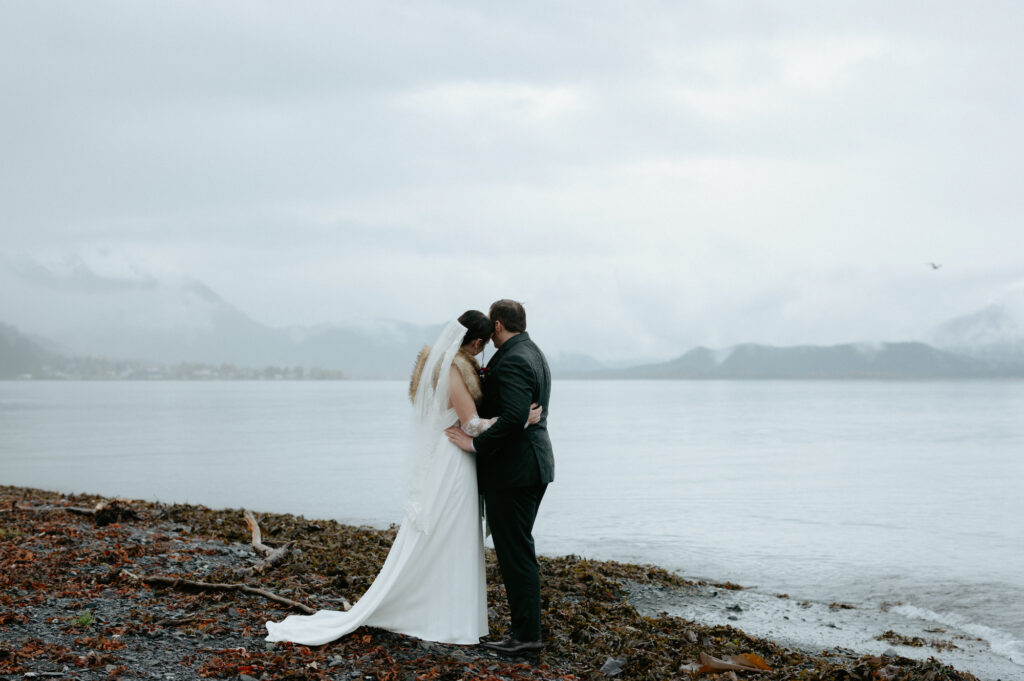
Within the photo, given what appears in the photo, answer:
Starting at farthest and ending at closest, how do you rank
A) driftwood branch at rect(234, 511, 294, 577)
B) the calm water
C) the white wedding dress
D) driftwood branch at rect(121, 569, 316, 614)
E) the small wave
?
the calm water, the small wave, driftwood branch at rect(234, 511, 294, 577), driftwood branch at rect(121, 569, 316, 614), the white wedding dress

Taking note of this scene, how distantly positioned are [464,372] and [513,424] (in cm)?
65

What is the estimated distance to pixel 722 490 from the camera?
3400 cm

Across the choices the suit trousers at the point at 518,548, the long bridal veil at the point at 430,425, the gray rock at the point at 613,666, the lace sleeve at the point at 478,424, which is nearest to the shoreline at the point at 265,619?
the gray rock at the point at 613,666

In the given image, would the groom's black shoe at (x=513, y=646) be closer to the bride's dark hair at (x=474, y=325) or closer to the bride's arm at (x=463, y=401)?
the bride's arm at (x=463, y=401)

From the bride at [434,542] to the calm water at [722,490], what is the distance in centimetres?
879

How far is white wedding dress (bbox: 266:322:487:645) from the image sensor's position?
8070mm

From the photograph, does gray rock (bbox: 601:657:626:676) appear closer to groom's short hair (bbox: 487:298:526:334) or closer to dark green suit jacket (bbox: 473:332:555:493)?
dark green suit jacket (bbox: 473:332:555:493)

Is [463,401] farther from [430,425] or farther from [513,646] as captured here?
[513,646]

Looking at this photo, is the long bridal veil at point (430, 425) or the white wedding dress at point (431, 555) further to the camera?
the white wedding dress at point (431, 555)

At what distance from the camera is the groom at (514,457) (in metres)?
7.82

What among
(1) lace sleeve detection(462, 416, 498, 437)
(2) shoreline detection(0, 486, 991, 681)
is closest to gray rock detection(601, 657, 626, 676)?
(2) shoreline detection(0, 486, 991, 681)

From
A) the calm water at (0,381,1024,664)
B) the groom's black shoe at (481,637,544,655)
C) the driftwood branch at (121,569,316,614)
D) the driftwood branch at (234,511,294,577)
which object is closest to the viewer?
the groom's black shoe at (481,637,544,655)

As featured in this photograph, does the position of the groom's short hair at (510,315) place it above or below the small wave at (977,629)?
above

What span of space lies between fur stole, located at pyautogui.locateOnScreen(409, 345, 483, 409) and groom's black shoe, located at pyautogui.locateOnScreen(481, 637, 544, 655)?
7.40 ft
